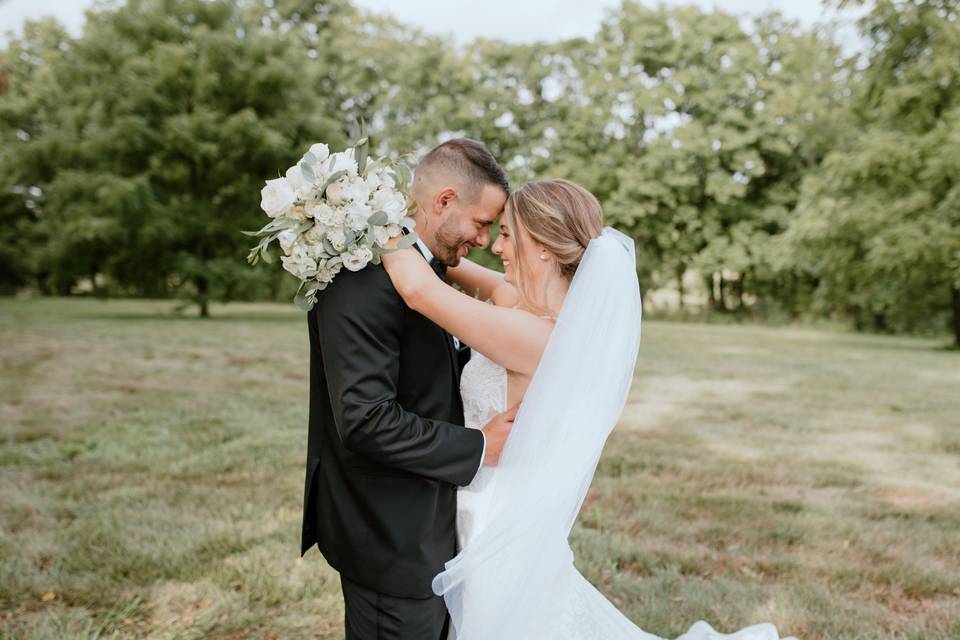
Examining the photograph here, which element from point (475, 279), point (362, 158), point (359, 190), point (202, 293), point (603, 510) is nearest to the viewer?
point (359, 190)

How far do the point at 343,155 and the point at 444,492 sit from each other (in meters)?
1.12

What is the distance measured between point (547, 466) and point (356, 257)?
934mm

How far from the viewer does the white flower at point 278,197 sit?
6.86ft

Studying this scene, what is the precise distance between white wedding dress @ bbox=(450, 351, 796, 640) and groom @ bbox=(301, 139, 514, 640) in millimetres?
68

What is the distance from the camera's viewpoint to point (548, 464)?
A: 2.38m

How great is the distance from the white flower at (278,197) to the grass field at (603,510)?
7.92 feet

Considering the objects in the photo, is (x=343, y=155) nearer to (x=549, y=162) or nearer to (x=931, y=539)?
(x=931, y=539)

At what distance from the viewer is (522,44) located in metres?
34.7

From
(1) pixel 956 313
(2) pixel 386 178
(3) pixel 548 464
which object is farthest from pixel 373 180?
(1) pixel 956 313

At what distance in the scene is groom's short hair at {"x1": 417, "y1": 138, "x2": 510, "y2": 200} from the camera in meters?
2.54

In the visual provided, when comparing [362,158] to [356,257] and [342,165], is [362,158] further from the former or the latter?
[356,257]

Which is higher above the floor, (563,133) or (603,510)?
(563,133)

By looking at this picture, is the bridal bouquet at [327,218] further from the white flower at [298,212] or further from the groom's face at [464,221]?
the groom's face at [464,221]

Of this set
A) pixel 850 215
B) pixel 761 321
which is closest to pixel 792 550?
pixel 850 215
